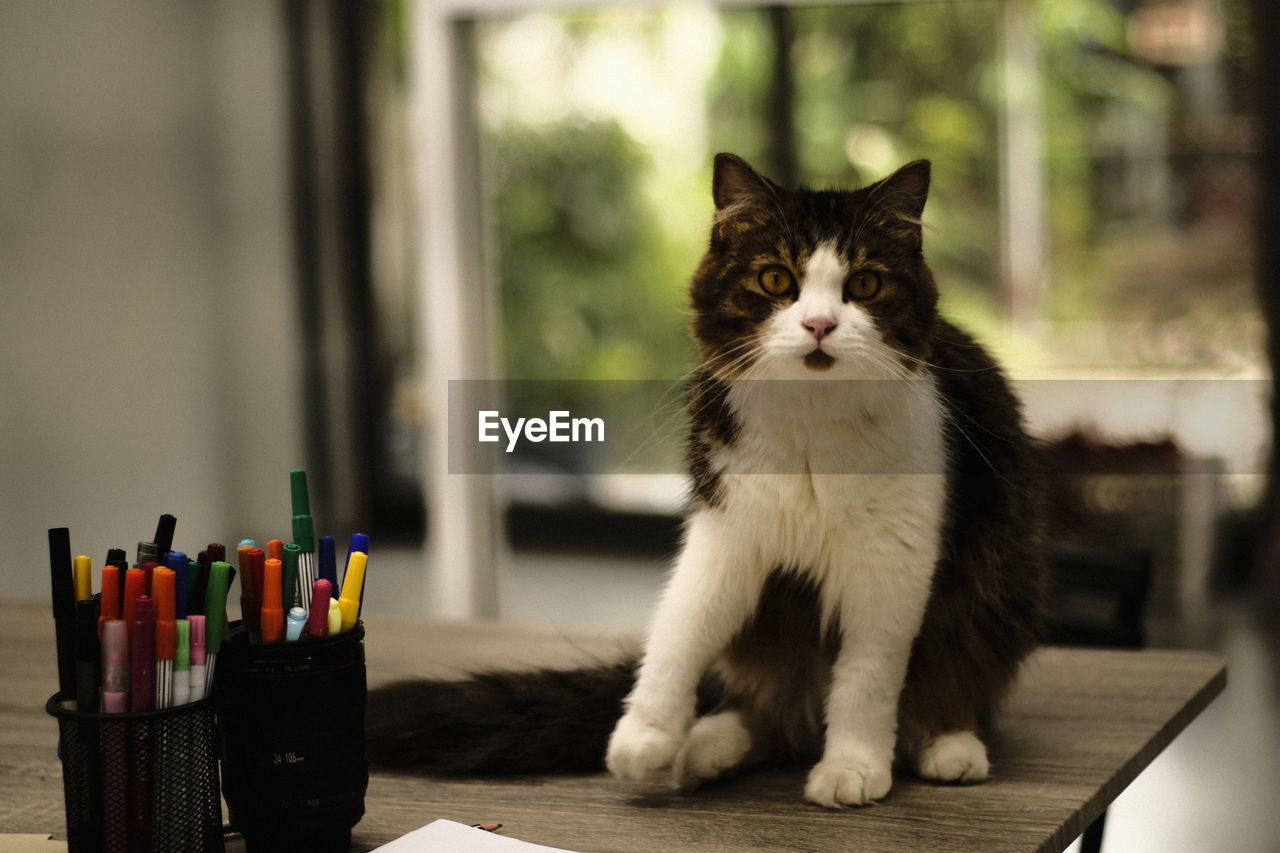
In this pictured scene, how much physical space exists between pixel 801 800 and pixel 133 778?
441 millimetres

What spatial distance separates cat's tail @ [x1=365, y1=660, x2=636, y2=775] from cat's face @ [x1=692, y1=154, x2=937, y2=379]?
29 cm

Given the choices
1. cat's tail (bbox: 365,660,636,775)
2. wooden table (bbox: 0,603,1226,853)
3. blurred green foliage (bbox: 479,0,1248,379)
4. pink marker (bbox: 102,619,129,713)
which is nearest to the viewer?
pink marker (bbox: 102,619,129,713)

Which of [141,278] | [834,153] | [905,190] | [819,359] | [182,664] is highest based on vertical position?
[834,153]

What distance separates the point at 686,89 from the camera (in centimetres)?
364

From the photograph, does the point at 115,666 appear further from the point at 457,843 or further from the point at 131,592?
the point at 457,843

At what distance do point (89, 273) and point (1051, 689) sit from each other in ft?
9.07

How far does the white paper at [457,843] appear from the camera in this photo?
792 mm

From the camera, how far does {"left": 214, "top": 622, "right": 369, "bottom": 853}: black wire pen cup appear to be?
77cm

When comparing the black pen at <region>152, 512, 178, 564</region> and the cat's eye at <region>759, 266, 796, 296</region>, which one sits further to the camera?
the cat's eye at <region>759, 266, 796, 296</region>

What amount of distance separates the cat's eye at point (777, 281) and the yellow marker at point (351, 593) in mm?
333

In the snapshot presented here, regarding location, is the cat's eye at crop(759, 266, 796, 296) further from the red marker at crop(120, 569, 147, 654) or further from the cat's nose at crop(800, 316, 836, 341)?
the red marker at crop(120, 569, 147, 654)

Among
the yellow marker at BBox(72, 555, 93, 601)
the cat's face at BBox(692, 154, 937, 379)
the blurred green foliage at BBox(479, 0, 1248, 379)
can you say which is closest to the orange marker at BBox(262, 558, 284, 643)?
the yellow marker at BBox(72, 555, 93, 601)

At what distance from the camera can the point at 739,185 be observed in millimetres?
918

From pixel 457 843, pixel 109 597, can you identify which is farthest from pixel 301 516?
pixel 457 843
